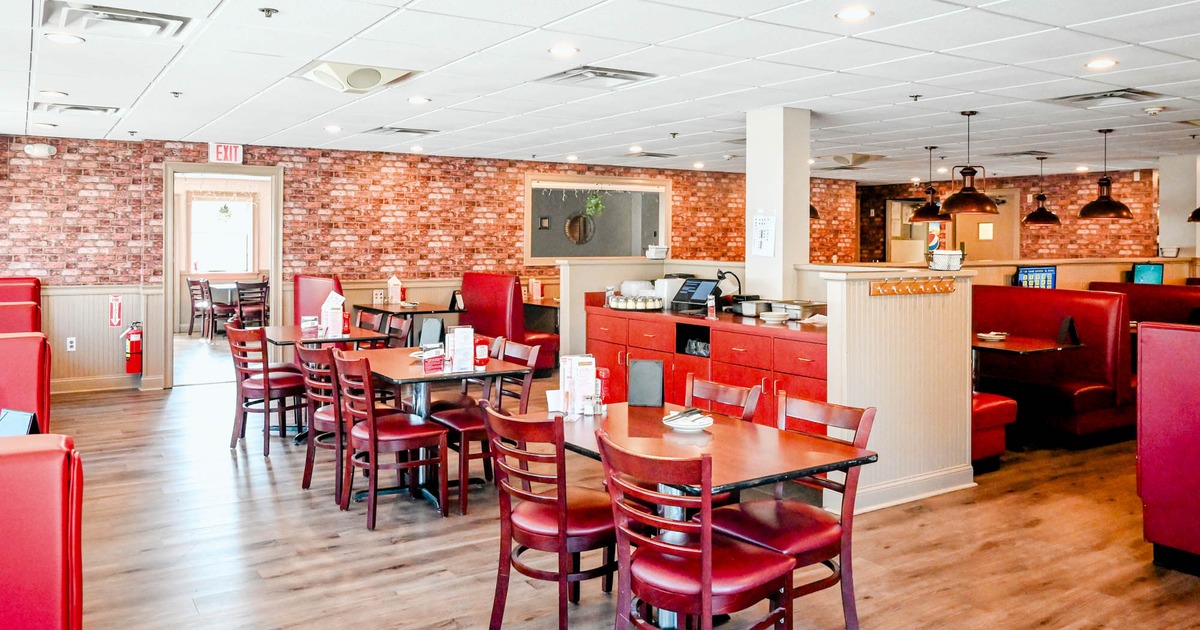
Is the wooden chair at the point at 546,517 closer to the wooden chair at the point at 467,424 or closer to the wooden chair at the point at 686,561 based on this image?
the wooden chair at the point at 686,561

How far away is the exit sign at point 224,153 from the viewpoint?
31.2 ft

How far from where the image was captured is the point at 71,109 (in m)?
7.38

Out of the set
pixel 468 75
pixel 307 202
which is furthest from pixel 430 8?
pixel 307 202

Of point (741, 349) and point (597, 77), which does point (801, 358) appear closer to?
point (741, 349)

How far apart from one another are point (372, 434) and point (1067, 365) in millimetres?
5461

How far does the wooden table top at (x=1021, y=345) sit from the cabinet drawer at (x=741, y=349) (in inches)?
58.7

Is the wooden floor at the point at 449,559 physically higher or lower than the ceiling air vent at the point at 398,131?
lower

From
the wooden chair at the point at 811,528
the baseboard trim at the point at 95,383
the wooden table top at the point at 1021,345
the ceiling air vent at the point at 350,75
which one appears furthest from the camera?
the baseboard trim at the point at 95,383

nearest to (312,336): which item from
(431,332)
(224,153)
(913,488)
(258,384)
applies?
(258,384)

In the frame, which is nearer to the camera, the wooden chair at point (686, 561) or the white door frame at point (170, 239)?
the wooden chair at point (686, 561)

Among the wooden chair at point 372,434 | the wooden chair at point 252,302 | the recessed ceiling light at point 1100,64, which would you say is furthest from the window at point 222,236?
the recessed ceiling light at point 1100,64

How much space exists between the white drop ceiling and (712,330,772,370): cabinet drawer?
1.71 metres

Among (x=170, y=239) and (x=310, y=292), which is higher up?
(x=170, y=239)

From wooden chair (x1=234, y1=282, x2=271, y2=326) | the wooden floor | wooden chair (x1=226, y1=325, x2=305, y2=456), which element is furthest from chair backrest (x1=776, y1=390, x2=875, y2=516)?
wooden chair (x1=234, y1=282, x2=271, y2=326)
